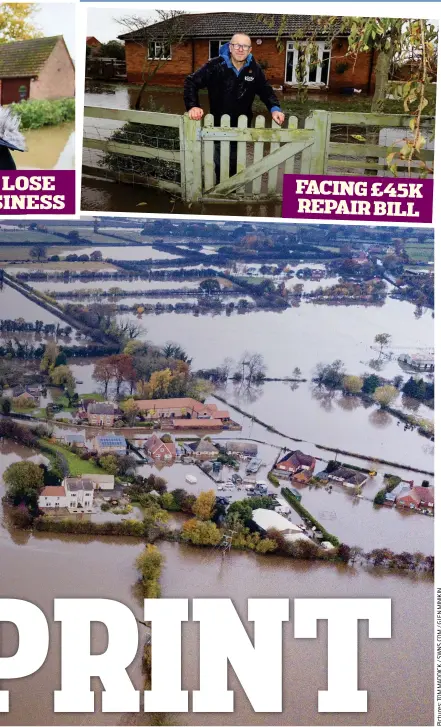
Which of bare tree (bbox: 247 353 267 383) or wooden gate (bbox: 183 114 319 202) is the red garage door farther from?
bare tree (bbox: 247 353 267 383)

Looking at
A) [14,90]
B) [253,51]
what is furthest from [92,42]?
[253,51]

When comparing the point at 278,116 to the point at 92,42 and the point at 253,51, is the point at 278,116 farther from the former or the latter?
the point at 92,42

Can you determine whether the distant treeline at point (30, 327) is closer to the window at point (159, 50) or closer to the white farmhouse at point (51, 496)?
the white farmhouse at point (51, 496)

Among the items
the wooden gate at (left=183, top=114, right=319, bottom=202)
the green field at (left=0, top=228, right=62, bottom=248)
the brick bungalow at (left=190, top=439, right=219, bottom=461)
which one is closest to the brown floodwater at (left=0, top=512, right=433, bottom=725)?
the brick bungalow at (left=190, top=439, right=219, bottom=461)

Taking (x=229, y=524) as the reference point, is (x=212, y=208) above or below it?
above

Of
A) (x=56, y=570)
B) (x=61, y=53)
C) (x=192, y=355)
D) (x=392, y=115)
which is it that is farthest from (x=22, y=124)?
(x=56, y=570)

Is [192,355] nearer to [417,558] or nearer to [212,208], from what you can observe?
[212,208]
